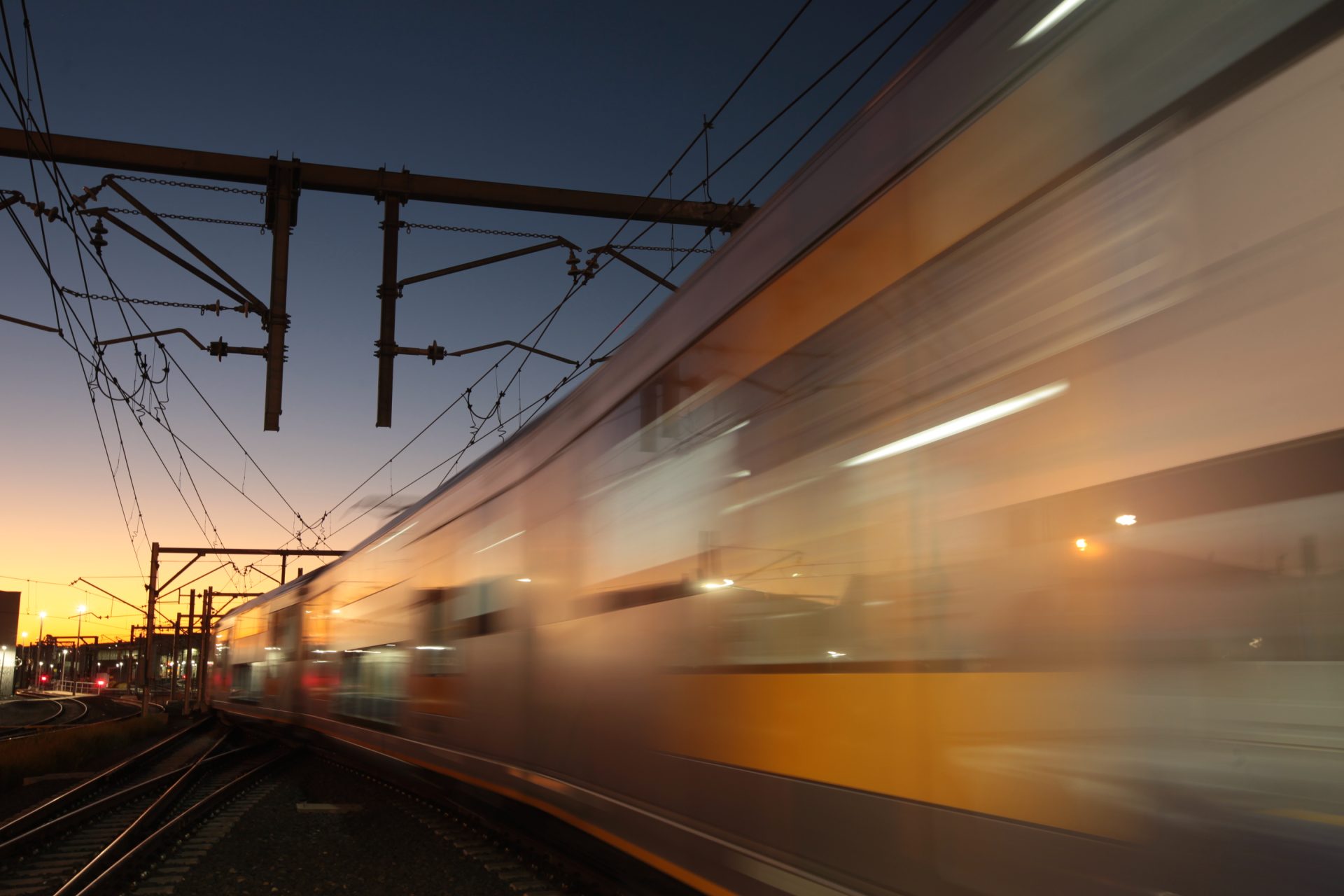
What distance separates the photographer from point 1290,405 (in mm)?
2166

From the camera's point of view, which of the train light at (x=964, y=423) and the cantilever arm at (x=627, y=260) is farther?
the cantilever arm at (x=627, y=260)

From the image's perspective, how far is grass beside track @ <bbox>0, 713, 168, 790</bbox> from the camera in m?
16.4

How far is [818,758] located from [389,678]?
25.2 ft

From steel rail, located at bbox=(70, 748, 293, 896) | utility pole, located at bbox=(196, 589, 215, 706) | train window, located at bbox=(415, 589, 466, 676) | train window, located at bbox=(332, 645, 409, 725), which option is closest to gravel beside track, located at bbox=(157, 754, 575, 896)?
steel rail, located at bbox=(70, 748, 293, 896)

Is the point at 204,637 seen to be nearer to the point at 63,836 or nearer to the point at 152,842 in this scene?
the point at 63,836

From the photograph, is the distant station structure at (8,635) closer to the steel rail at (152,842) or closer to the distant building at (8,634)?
the distant building at (8,634)

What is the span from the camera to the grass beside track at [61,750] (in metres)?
16.4

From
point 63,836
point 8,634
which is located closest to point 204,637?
point 63,836

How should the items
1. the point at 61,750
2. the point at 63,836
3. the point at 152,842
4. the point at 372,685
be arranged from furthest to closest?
the point at 61,750 → the point at 372,685 → the point at 63,836 → the point at 152,842

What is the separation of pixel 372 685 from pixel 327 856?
9.05 feet

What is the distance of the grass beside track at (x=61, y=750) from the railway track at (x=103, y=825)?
131cm

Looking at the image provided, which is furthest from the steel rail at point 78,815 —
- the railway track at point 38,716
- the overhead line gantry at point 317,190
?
the railway track at point 38,716

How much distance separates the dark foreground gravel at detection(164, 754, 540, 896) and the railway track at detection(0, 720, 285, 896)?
1.04ft

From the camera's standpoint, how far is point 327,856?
28.7 ft
